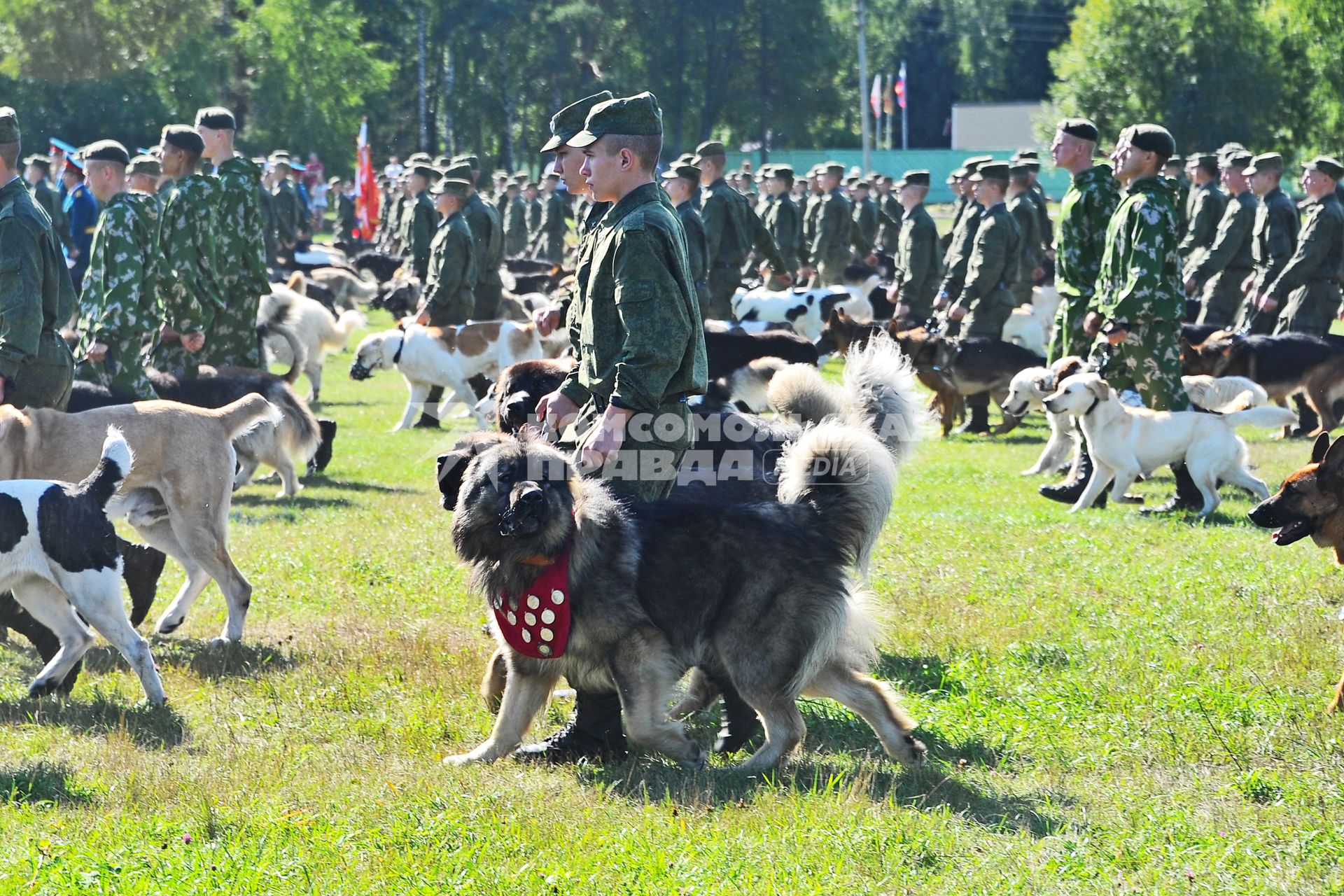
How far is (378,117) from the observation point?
58.1 metres

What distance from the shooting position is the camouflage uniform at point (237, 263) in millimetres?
9688

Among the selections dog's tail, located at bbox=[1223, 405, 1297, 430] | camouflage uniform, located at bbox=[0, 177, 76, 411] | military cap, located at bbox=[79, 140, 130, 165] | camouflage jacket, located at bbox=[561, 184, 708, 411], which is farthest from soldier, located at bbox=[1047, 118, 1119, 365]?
camouflage uniform, located at bbox=[0, 177, 76, 411]

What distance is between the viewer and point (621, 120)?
455 centimetres

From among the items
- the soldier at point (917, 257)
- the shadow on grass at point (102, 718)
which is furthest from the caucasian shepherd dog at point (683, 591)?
the soldier at point (917, 257)

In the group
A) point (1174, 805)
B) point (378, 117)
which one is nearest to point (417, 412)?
point (1174, 805)

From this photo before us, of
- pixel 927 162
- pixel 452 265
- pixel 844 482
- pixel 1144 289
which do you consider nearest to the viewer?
pixel 844 482

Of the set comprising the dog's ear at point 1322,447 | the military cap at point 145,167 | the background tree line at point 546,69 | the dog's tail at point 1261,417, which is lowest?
the dog's tail at point 1261,417

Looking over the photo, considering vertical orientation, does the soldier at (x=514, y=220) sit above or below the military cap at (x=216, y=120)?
below

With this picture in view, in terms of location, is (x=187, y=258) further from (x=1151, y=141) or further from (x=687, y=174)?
(x=1151, y=141)

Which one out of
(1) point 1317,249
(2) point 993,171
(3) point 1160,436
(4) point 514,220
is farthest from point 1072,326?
(4) point 514,220

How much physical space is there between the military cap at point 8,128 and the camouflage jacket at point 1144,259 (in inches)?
245

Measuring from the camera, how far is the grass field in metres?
3.87

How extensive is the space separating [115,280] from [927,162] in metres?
52.8

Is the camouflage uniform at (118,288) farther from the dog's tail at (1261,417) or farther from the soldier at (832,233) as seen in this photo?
the soldier at (832,233)
